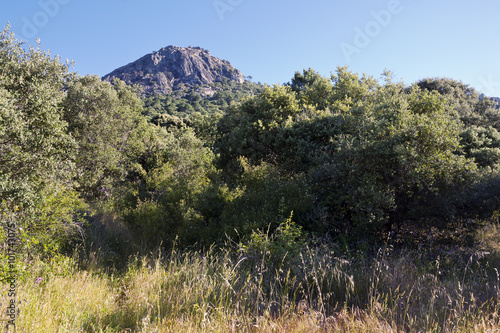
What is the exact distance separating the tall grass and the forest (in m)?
0.03

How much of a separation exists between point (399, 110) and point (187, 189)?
25.0 feet

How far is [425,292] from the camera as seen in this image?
11.8 feet

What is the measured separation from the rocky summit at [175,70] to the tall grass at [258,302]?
148 metres

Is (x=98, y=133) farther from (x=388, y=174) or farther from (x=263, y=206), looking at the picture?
(x=388, y=174)

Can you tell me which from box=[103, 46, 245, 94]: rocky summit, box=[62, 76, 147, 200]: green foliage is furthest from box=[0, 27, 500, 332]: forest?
box=[103, 46, 245, 94]: rocky summit

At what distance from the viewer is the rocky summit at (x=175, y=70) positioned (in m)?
152

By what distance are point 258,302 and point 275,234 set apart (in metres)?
2.15

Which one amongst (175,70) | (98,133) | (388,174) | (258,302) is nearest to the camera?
(258,302)

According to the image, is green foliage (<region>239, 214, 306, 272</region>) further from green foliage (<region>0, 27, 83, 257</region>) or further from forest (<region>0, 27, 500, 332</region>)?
green foliage (<region>0, 27, 83, 257</region>)

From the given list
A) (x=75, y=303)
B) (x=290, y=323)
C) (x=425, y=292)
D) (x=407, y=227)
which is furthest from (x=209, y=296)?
(x=407, y=227)

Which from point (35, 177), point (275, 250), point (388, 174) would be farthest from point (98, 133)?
point (388, 174)

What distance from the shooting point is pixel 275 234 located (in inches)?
211

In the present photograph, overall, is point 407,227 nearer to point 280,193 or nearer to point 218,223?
point 280,193

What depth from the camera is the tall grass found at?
278 centimetres
